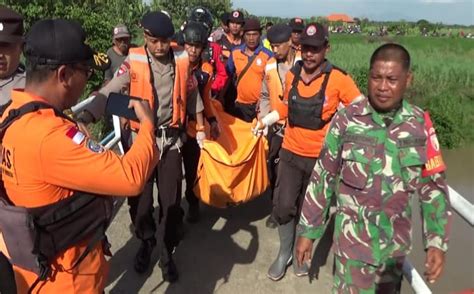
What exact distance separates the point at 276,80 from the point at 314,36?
84 centimetres

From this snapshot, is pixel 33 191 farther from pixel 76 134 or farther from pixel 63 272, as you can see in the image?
pixel 63 272

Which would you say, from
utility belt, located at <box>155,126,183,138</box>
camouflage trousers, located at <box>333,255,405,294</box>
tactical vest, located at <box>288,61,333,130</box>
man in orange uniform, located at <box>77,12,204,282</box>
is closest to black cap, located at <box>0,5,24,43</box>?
man in orange uniform, located at <box>77,12,204,282</box>

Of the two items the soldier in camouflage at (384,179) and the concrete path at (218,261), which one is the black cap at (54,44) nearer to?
the soldier in camouflage at (384,179)

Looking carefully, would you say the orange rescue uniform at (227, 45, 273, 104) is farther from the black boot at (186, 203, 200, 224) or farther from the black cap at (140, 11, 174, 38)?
the black cap at (140, 11, 174, 38)

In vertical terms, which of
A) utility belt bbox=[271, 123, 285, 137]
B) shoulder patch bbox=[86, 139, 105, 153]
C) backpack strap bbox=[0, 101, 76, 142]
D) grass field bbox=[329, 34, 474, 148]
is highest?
backpack strap bbox=[0, 101, 76, 142]

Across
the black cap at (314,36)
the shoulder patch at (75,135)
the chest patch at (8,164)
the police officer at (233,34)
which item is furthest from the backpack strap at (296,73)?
the police officer at (233,34)

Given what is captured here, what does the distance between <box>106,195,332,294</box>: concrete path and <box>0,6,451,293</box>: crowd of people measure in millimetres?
116

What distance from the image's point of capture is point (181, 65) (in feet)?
10.7

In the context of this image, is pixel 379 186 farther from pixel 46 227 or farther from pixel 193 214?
pixel 193 214

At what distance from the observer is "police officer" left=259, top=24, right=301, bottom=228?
4.12 meters

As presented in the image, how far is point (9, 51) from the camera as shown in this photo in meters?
2.57

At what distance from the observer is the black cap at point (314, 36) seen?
331 cm

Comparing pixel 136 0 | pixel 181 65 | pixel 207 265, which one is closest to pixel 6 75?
pixel 181 65

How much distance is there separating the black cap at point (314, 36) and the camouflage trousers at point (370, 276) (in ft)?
5.35
